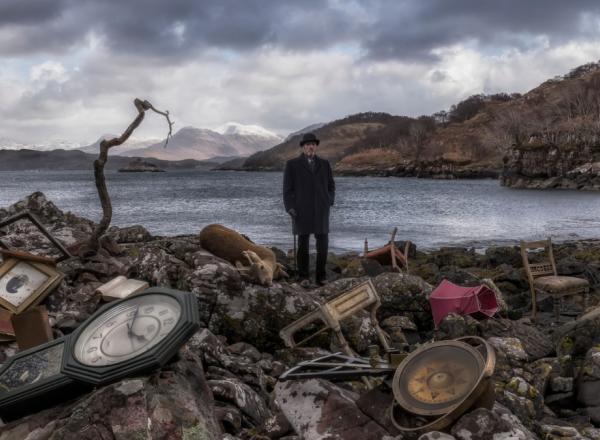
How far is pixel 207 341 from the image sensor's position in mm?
5039

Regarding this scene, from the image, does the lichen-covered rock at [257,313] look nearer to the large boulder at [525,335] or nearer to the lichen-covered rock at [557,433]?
the large boulder at [525,335]

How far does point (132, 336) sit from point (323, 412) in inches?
49.7

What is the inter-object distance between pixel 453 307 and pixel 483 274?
6709 millimetres

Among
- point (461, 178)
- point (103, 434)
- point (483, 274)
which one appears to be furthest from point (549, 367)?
point (461, 178)

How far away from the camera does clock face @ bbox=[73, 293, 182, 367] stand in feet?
9.89

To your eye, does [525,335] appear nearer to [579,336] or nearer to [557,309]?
[579,336]

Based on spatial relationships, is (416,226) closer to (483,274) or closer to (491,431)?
(483,274)

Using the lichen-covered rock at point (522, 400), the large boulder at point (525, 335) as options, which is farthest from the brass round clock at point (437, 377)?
the large boulder at point (525, 335)

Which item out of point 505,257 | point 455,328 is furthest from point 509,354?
point 505,257

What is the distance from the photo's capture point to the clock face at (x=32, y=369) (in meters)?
3.09

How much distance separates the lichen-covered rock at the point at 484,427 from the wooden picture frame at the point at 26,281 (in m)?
3.06

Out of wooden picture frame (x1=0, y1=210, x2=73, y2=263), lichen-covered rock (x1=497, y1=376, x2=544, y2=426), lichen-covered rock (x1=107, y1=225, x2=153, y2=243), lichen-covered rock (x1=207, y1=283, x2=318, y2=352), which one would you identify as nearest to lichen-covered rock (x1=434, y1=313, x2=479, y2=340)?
lichen-covered rock (x1=497, y1=376, x2=544, y2=426)

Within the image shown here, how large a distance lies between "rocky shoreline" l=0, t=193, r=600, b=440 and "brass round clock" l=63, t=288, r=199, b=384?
93 mm

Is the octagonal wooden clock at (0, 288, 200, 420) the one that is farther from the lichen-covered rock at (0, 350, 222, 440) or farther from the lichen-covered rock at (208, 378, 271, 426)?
the lichen-covered rock at (208, 378, 271, 426)
